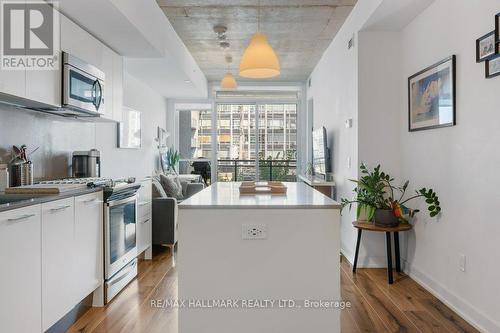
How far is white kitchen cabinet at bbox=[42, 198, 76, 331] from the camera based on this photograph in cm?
236

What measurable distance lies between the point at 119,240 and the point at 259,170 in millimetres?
5528

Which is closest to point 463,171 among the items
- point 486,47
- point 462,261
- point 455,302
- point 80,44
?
point 462,261

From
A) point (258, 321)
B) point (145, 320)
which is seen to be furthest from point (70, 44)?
point (258, 321)

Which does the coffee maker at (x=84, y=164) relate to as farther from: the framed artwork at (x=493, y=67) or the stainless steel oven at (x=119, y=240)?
the framed artwork at (x=493, y=67)

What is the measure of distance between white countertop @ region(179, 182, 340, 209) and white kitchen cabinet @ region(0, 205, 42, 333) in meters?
0.86

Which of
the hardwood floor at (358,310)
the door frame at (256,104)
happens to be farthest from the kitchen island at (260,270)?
the door frame at (256,104)

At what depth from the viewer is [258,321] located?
2.27 meters

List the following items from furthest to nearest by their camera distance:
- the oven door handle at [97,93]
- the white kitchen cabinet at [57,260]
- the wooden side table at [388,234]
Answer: the wooden side table at [388,234] → the oven door handle at [97,93] → the white kitchen cabinet at [57,260]

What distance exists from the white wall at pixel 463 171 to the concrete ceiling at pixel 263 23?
1.18 m

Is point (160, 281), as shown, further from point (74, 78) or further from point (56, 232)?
point (74, 78)

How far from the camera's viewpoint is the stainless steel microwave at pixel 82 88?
9.58 ft

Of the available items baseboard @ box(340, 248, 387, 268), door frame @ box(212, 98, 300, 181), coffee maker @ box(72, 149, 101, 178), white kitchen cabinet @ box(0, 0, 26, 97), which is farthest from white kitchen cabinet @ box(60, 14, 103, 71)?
door frame @ box(212, 98, 300, 181)

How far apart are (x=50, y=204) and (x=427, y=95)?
10.3 feet

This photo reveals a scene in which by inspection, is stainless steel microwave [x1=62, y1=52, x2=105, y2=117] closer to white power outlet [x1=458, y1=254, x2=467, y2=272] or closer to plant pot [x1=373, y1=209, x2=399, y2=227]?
plant pot [x1=373, y1=209, x2=399, y2=227]
